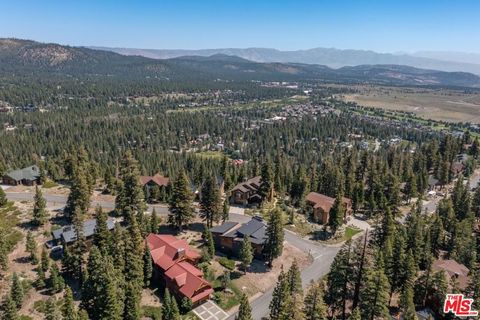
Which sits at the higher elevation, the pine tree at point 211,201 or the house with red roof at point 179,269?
the pine tree at point 211,201

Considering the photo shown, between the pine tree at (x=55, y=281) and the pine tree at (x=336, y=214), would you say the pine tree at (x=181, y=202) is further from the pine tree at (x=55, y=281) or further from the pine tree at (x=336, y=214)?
the pine tree at (x=336, y=214)

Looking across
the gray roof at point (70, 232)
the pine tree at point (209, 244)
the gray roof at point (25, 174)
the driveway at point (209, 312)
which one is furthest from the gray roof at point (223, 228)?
the gray roof at point (25, 174)

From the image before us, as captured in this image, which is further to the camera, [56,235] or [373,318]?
[56,235]

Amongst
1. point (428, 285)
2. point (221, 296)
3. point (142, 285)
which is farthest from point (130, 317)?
point (428, 285)

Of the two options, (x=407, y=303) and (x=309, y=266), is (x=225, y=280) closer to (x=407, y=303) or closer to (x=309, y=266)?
(x=309, y=266)

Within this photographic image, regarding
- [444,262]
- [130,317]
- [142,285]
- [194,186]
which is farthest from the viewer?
[194,186]

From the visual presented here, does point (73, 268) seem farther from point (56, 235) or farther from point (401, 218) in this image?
point (401, 218)
